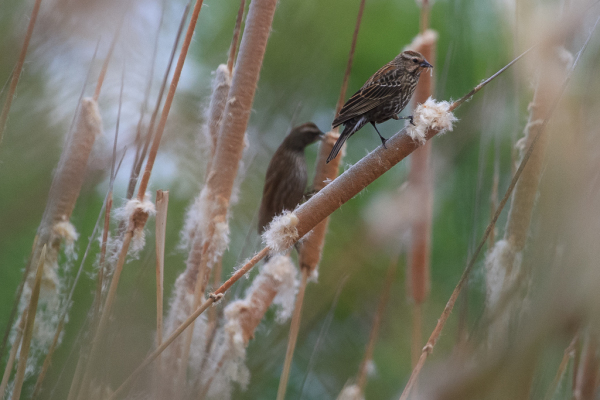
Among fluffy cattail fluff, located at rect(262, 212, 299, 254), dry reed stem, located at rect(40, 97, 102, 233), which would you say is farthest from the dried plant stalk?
dry reed stem, located at rect(40, 97, 102, 233)

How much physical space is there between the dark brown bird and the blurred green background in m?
0.04

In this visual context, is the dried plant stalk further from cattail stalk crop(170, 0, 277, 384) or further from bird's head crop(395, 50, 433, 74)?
cattail stalk crop(170, 0, 277, 384)

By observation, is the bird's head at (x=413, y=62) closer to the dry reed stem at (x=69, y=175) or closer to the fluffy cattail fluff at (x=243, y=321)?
the fluffy cattail fluff at (x=243, y=321)

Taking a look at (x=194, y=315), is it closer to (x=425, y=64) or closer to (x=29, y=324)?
(x=29, y=324)

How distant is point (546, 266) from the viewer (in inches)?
18.9

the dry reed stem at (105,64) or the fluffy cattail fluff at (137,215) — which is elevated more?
the dry reed stem at (105,64)

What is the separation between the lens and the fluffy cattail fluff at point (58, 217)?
0.78 m

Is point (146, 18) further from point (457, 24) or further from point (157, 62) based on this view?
point (457, 24)

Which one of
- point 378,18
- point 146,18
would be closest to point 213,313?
point 146,18

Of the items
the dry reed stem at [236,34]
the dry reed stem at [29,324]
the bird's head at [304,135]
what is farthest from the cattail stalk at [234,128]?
the bird's head at [304,135]

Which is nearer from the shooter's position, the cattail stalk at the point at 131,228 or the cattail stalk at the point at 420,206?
the cattail stalk at the point at 131,228

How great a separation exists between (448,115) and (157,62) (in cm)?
65

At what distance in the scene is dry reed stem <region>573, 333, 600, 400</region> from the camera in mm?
674

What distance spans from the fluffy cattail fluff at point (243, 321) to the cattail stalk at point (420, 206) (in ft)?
0.84
